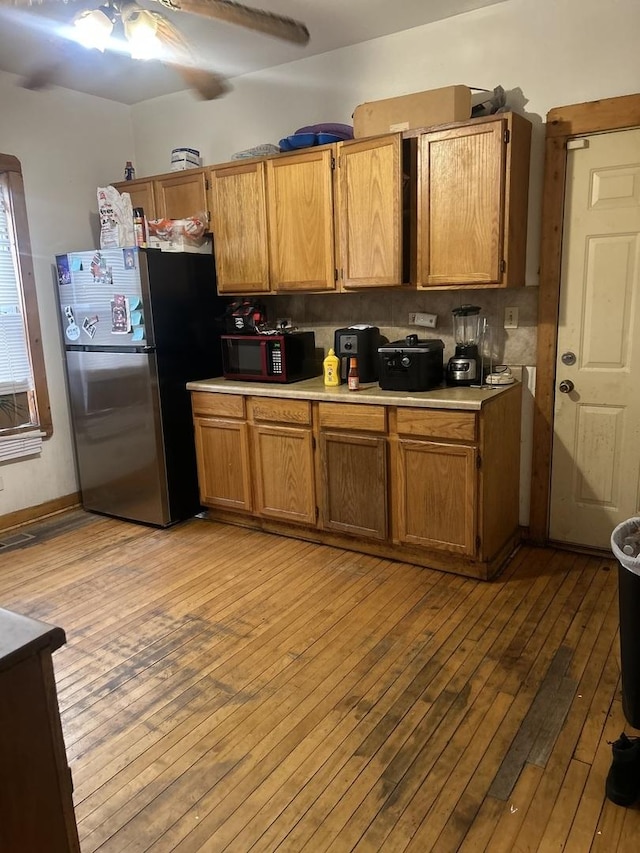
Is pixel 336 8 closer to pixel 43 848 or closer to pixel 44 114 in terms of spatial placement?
pixel 44 114

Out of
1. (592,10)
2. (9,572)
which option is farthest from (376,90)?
(9,572)

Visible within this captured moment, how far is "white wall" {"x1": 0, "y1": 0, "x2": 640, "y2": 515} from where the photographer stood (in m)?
2.92

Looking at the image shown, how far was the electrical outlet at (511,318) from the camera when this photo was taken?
330 cm

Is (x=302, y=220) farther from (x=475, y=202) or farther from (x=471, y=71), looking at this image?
(x=471, y=71)

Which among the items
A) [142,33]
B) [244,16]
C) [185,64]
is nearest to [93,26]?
[142,33]

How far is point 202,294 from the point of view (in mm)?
3928

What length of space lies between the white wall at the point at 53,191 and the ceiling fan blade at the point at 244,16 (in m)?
2.36

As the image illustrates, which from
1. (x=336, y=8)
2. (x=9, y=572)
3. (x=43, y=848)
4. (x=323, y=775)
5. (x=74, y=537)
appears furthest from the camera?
(x=74, y=537)

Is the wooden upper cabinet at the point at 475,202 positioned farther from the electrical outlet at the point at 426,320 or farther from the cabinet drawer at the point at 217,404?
the cabinet drawer at the point at 217,404

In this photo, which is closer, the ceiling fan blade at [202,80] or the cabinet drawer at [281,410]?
the ceiling fan blade at [202,80]

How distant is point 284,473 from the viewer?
3.59 meters

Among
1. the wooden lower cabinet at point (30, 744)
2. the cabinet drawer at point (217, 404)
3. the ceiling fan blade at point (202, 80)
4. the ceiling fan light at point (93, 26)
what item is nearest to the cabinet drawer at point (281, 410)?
the cabinet drawer at point (217, 404)

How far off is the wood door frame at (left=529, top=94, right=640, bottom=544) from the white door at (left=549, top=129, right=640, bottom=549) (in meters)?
0.04

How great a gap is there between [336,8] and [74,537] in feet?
10.6
